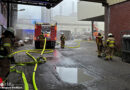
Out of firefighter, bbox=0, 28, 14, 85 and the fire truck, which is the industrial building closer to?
the fire truck

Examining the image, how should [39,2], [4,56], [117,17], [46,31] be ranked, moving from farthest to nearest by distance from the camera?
[46,31]
[117,17]
[39,2]
[4,56]

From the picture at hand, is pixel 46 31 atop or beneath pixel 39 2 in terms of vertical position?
beneath

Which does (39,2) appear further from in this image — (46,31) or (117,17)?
(117,17)

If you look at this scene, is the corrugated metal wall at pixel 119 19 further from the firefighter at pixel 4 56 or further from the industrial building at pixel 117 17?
the firefighter at pixel 4 56

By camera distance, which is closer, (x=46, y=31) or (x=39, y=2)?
(x=39, y=2)

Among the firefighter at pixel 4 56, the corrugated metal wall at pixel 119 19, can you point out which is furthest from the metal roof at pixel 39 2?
the firefighter at pixel 4 56

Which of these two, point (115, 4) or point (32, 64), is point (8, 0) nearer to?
point (32, 64)

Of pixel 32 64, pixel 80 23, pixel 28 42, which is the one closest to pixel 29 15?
pixel 80 23

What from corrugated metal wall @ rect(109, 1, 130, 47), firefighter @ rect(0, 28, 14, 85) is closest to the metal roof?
corrugated metal wall @ rect(109, 1, 130, 47)

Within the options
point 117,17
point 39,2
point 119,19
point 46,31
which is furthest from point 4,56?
point 46,31

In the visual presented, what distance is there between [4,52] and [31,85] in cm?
146

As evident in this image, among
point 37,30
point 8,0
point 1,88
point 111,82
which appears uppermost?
point 8,0

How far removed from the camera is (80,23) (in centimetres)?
7888

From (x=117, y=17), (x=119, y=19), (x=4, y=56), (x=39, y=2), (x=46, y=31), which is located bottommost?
(x=4, y=56)
